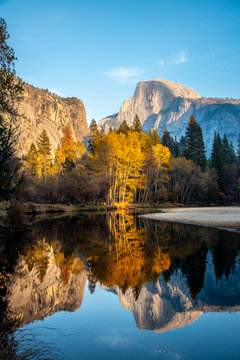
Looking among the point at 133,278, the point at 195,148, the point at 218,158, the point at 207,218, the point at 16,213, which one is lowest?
the point at 133,278

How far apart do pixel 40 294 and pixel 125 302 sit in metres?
1.99

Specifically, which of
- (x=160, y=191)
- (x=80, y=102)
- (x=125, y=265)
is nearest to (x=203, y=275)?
(x=125, y=265)

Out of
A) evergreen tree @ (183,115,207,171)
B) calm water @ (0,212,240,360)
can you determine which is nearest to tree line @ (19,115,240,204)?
evergreen tree @ (183,115,207,171)

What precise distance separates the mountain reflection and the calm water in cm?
2

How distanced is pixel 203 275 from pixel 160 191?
1464 inches

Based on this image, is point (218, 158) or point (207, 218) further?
point (218, 158)

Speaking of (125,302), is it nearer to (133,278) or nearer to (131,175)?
(133,278)

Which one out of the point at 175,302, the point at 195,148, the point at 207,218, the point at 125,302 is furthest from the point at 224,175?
the point at 125,302

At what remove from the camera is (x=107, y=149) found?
36062 mm

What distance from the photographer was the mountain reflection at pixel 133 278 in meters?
4.54

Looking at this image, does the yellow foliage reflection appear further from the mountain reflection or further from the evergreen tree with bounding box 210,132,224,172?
the evergreen tree with bounding box 210,132,224,172

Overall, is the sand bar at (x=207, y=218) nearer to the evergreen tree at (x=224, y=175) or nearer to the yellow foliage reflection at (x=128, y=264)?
the yellow foliage reflection at (x=128, y=264)

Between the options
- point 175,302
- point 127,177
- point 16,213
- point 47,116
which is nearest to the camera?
point 175,302

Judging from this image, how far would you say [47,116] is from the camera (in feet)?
445
